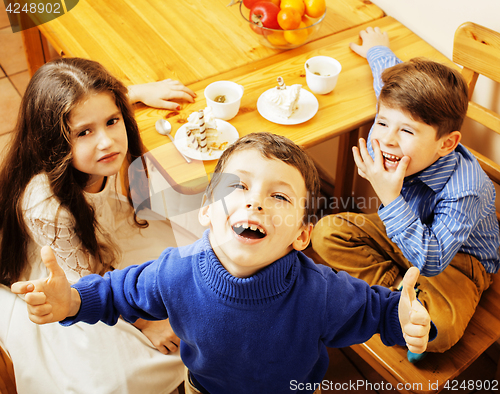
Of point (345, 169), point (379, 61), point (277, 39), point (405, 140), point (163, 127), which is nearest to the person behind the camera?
point (405, 140)

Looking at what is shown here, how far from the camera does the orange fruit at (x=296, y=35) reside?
1453 mm

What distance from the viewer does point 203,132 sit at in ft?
3.86

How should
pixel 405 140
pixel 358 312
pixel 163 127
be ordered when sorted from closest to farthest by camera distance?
pixel 358 312, pixel 405 140, pixel 163 127

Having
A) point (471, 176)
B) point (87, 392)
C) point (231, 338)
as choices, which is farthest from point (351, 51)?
point (87, 392)

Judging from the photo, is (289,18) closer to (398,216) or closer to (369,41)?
(369,41)

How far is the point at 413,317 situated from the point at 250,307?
0.88ft

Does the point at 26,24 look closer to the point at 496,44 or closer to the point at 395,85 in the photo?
the point at 395,85

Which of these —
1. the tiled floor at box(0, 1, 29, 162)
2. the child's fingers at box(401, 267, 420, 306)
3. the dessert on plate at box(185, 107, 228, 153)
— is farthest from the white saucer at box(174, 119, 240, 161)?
the tiled floor at box(0, 1, 29, 162)

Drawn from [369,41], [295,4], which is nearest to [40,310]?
[295,4]

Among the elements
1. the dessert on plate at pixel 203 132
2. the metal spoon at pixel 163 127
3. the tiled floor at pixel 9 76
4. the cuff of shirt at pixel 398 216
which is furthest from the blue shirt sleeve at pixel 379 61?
the tiled floor at pixel 9 76

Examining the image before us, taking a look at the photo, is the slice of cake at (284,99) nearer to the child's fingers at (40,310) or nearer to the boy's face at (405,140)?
the boy's face at (405,140)

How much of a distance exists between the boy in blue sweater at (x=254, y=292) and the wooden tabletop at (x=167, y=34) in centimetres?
70

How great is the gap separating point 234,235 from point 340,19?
114 cm

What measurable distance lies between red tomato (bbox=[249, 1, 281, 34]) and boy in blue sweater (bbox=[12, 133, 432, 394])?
2.36 feet
